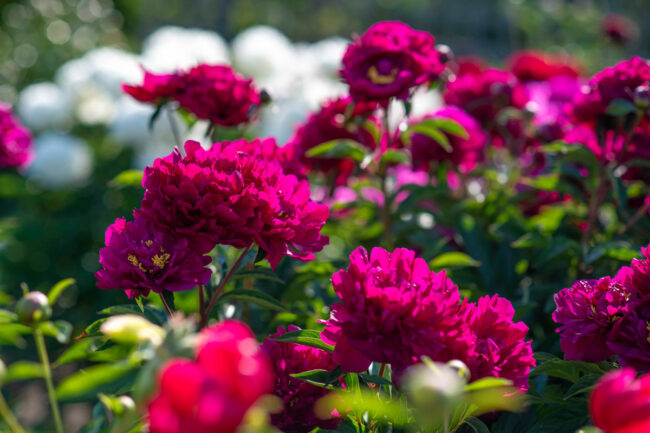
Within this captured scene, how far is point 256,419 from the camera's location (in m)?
0.40

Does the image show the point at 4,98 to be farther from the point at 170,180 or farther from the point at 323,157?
the point at 170,180

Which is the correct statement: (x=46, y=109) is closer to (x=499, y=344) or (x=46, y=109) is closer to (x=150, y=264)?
→ (x=150, y=264)

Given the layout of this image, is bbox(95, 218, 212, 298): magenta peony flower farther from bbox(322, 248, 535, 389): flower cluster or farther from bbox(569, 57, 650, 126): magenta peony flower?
bbox(569, 57, 650, 126): magenta peony flower

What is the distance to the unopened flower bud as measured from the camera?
60 cm

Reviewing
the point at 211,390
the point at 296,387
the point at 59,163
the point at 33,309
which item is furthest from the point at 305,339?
the point at 59,163

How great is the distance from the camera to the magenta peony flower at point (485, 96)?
5.22ft

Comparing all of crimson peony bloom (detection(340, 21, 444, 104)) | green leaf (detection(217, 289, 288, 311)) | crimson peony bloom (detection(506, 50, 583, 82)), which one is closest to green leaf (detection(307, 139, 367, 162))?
crimson peony bloom (detection(340, 21, 444, 104))

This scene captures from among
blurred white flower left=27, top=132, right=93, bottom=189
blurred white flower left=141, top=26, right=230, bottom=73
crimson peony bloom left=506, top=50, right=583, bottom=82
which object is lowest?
blurred white flower left=27, top=132, right=93, bottom=189

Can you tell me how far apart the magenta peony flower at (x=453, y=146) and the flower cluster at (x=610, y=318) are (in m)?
0.68

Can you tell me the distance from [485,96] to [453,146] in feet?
0.81

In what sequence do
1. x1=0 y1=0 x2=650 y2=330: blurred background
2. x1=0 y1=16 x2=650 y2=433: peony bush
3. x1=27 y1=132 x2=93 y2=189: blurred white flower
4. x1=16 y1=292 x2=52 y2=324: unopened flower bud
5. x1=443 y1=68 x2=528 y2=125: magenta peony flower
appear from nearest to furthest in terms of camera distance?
x1=0 y1=16 x2=650 y2=433: peony bush < x1=16 y1=292 x2=52 y2=324: unopened flower bud < x1=443 y1=68 x2=528 y2=125: magenta peony flower < x1=0 y1=0 x2=650 y2=330: blurred background < x1=27 y1=132 x2=93 y2=189: blurred white flower

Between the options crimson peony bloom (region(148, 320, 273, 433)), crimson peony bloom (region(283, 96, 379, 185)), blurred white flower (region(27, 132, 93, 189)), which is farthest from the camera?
blurred white flower (region(27, 132, 93, 189))

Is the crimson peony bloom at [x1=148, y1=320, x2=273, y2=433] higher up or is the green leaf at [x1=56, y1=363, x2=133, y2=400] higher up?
the crimson peony bloom at [x1=148, y1=320, x2=273, y2=433]

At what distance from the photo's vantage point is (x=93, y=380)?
476 mm
